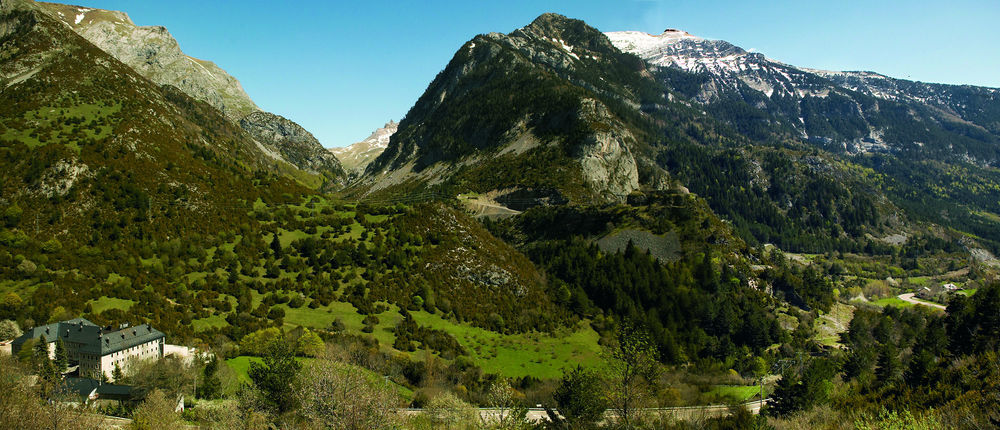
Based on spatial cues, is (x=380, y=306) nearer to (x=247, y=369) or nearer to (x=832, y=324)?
(x=247, y=369)

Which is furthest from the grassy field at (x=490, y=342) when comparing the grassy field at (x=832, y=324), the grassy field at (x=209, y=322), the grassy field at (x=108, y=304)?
the grassy field at (x=832, y=324)

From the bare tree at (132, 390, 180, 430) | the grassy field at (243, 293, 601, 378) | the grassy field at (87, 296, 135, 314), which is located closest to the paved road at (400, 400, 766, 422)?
the grassy field at (243, 293, 601, 378)

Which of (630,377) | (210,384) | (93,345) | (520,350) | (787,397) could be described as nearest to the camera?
(630,377)

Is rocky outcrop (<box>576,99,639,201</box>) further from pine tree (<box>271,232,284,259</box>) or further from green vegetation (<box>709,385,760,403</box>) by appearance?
pine tree (<box>271,232,284,259</box>)

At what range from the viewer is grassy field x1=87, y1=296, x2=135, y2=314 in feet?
165

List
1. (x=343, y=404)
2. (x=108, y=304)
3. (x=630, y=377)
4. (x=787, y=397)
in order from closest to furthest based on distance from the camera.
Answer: (x=343, y=404)
(x=630, y=377)
(x=108, y=304)
(x=787, y=397)

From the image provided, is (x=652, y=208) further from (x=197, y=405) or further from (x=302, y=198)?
(x=197, y=405)

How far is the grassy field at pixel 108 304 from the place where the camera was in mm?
50250

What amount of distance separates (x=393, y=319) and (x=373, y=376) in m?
18.2

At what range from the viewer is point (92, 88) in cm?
8050

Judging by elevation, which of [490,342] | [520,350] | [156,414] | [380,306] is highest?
[380,306]

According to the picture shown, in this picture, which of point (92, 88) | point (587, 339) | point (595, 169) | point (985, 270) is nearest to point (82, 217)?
point (92, 88)

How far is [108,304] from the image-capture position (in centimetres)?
5097

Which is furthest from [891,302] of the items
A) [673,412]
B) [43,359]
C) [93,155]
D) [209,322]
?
[93,155]
